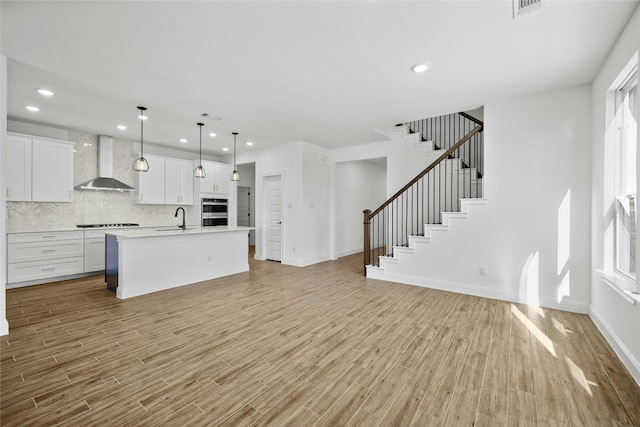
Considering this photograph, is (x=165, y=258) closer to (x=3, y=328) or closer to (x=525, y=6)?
(x=3, y=328)

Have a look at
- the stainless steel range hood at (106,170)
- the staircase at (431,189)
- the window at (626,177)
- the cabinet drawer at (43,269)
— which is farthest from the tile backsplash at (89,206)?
the window at (626,177)

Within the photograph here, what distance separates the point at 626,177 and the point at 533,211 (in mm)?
1099

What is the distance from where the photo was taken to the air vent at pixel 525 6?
2.03 meters

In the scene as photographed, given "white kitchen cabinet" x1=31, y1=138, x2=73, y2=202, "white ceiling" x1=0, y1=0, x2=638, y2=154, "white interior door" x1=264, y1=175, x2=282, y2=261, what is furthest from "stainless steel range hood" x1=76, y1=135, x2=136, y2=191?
"white interior door" x1=264, y1=175, x2=282, y2=261

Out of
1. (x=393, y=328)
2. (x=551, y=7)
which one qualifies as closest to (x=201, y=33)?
(x=551, y=7)

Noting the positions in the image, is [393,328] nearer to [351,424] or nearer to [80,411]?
[351,424]

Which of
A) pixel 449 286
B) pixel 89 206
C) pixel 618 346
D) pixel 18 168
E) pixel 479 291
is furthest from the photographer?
pixel 89 206

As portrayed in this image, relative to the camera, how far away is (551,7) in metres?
2.16

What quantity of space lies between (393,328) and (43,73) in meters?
5.11

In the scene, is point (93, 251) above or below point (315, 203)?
below

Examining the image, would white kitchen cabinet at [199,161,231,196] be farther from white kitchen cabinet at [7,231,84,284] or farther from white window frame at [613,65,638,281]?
white window frame at [613,65,638,281]

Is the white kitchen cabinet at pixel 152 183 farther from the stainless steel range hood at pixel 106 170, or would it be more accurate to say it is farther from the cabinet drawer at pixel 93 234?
the cabinet drawer at pixel 93 234

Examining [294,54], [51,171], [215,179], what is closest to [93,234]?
[51,171]

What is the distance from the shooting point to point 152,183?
258 inches
